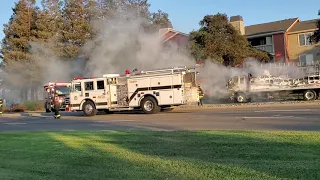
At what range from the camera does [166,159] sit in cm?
748

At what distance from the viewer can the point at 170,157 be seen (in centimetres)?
770

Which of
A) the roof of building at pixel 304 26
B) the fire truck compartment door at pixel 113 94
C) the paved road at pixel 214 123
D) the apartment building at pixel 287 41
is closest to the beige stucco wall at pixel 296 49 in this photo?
the apartment building at pixel 287 41

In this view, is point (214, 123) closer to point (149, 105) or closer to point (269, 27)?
point (149, 105)

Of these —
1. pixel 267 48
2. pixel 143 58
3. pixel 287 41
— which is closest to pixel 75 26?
pixel 143 58

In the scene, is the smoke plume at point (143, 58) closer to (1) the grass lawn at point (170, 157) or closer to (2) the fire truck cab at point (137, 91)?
(2) the fire truck cab at point (137, 91)

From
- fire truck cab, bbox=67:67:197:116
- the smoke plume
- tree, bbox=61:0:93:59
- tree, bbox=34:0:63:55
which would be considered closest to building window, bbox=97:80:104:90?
fire truck cab, bbox=67:67:197:116

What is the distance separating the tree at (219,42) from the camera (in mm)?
33094

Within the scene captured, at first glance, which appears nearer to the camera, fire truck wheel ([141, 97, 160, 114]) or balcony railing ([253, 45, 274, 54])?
fire truck wheel ([141, 97, 160, 114])

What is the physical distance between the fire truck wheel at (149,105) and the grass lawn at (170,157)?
12.4 metres

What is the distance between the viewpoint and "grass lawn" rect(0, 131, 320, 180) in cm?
624

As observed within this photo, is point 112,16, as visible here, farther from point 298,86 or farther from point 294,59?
point 294,59

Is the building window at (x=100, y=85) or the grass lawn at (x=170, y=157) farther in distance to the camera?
the building window at (x=100, y=85)

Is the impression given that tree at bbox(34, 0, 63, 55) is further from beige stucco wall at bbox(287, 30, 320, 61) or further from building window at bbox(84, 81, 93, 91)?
beige stucco wall at bbox(287, 30, 320, 61)

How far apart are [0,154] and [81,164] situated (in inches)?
121
